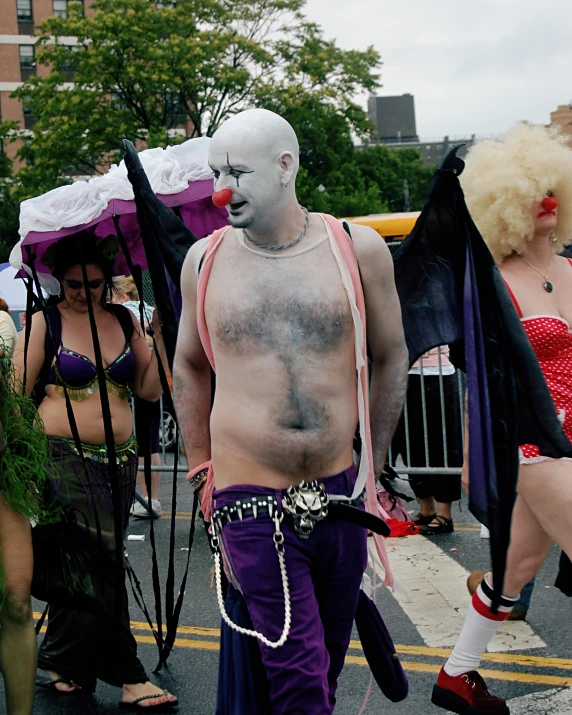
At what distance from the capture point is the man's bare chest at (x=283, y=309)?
9.65ft

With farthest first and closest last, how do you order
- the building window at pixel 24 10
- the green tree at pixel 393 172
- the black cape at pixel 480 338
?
the building window at pixel 24 10
the green tree at pixel 393 172
the black cape at pixel 480 338

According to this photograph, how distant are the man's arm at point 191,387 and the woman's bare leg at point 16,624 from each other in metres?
0.86

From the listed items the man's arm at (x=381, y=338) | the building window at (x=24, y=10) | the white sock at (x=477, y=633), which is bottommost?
the white sock at (x=477, y=633)

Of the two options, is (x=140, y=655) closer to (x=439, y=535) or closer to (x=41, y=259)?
(x=41, y=259)

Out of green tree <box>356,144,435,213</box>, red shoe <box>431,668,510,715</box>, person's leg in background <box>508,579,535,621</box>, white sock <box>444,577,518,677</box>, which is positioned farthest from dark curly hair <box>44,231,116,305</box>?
green tree <box>356,144,435,213</box>

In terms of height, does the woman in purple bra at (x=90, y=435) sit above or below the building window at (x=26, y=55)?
below

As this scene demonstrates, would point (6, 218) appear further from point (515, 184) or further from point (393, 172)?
point (515, 184)

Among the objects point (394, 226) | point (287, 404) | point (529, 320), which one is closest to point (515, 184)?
point (529, 320)

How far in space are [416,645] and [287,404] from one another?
2415 millimetres

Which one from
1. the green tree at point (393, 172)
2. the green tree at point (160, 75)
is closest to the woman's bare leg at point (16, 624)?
the green tree at point (160, 75)

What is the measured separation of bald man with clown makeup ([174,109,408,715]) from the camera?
2867 mm

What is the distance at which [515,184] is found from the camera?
4.28 meters

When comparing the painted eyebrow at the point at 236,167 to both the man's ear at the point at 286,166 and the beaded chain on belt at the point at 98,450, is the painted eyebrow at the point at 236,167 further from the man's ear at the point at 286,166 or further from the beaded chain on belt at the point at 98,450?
the beaded chain on belt at the point at 98,450

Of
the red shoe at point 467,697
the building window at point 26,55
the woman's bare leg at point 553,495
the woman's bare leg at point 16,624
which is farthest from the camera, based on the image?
the building window at point 26,55
